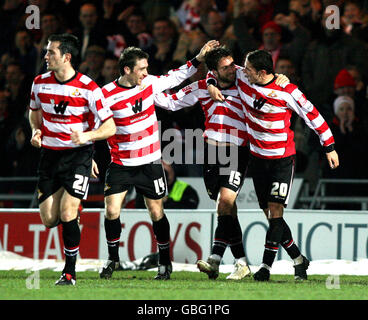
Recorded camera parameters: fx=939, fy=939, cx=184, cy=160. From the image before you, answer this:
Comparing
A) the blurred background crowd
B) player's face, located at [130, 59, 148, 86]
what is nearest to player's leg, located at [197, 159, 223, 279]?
player's face, located at [130, 59, 148, 86]

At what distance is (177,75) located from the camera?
10.1 meters

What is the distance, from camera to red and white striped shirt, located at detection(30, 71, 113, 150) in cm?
879

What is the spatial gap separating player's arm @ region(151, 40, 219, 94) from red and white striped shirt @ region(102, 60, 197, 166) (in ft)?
0.29

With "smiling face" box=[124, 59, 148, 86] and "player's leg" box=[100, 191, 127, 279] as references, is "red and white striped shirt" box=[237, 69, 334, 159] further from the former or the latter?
"player's leg" box=[100, 191, 127, 279]

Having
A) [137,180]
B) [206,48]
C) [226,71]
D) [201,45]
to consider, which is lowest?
[137,180]

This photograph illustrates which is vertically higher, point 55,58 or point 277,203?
point 55,58

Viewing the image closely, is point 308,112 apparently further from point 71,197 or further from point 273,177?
point 71,197

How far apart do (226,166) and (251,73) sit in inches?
40.6

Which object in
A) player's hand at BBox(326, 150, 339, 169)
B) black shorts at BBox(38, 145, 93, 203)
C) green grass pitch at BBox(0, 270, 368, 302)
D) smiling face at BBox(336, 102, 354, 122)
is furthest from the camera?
smiling face at BBox(336, 102, 354, 122)

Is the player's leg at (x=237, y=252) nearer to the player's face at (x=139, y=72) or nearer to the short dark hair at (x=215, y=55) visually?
the short dark hair at (x=215, y=55)

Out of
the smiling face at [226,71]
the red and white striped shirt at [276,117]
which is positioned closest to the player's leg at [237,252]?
the red and white striped shirt at [276,117]

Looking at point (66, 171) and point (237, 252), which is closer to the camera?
point (66, 171)

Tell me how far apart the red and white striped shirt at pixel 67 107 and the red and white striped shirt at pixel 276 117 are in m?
1.61

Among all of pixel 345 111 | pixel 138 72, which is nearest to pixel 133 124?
pixel 138 72
